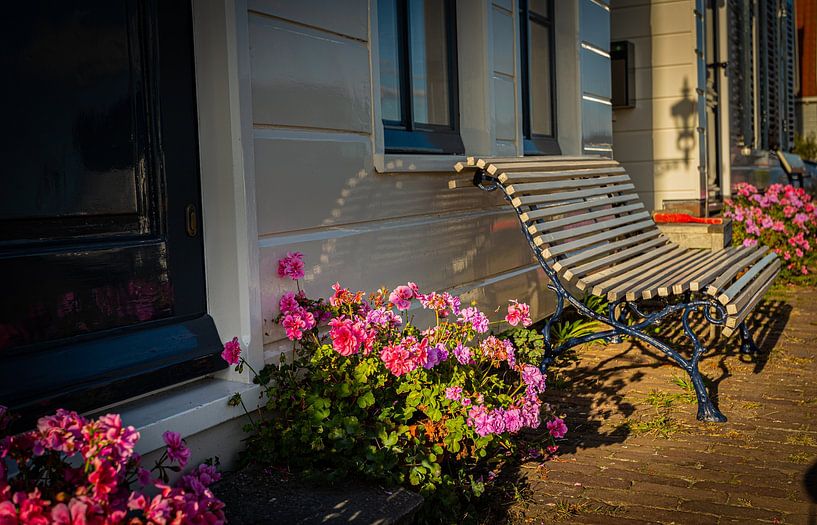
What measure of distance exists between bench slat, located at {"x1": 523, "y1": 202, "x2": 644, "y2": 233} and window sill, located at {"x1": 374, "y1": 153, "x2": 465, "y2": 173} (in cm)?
55

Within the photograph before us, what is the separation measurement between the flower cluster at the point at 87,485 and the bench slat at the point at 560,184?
2.90 meters

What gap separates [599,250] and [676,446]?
1.47 meters

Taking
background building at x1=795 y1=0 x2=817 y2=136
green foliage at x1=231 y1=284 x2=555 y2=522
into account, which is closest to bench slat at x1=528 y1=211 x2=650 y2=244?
green foliage at x1=231 y1=284 x2=555 y2=522

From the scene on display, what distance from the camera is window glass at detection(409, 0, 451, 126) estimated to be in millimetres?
4855

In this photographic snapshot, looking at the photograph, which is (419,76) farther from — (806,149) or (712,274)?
(806,149)

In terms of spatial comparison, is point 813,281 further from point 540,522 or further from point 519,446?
point 540,522

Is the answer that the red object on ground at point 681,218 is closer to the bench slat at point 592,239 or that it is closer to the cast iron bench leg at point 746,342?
the bench slat at point 592,239

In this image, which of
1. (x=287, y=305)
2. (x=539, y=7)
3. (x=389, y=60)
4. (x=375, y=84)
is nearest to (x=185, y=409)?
(x=287, y=305)

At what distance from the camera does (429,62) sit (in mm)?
5031

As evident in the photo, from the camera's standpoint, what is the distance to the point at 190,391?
3.06m

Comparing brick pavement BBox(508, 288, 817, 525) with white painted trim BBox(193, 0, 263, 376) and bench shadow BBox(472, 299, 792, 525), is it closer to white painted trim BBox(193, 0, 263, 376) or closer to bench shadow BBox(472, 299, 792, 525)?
bench shadow BBox(472, 299, 792, 525)

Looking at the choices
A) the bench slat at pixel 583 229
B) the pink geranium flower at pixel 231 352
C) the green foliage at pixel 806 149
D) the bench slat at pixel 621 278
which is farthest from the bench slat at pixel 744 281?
the green foliage at pixel 806 149

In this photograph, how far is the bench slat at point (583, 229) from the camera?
4.53 metres

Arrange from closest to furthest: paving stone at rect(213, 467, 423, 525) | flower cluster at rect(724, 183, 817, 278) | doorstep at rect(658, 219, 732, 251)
→ paving stone at rect(213, 467, 423, 525) < doorstep at rect(658, 219, 732, 251) < flower cluster at rect(724, 183, 817, 278)
